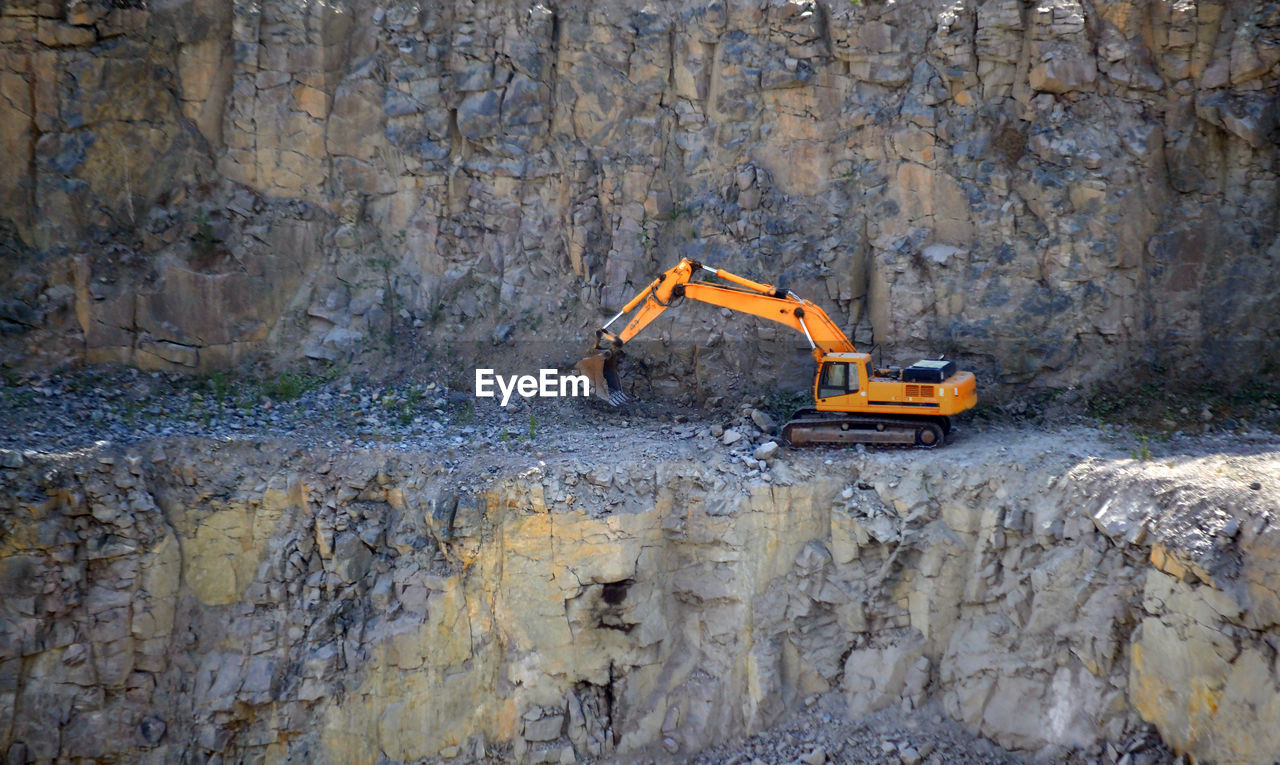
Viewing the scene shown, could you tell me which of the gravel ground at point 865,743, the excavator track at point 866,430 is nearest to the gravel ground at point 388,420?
the excavator track at point 866,430

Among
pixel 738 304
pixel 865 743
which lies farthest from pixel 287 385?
pixel 865 743

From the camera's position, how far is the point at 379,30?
45.8 feet

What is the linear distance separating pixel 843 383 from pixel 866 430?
62cm

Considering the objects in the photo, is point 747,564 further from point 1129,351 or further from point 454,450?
point 1129,351

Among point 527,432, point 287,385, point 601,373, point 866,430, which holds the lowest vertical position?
point 527,432

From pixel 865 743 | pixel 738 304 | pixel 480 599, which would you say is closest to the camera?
pixel 865 743

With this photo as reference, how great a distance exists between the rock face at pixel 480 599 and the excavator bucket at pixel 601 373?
1.91 metres

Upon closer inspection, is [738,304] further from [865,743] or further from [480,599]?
[865,743]

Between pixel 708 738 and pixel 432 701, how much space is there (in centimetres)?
308

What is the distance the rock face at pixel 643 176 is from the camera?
12.3 meters

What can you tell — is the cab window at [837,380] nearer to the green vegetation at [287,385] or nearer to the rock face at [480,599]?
the rock face at [480,599]

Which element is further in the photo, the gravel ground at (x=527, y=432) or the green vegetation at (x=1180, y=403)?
the green vegetation at (x=1180, y=403)

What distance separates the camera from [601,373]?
13.2 metres

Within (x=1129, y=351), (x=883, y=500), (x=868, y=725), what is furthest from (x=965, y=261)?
(x=868, y=725)
